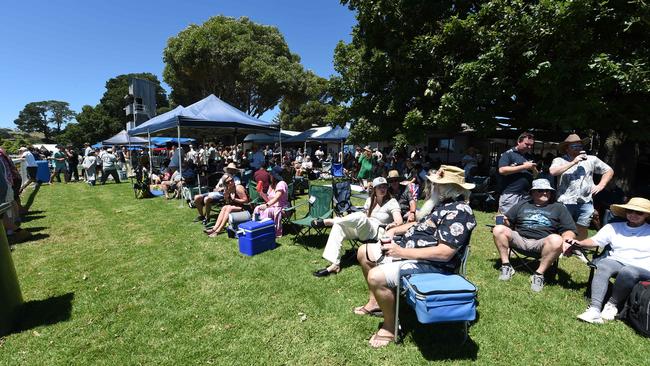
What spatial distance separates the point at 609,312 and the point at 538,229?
1.04 m

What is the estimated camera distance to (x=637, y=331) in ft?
9.46

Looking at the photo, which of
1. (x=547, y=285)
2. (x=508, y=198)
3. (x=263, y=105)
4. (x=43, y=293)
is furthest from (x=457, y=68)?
(x=263, y=105)

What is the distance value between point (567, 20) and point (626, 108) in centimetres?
266

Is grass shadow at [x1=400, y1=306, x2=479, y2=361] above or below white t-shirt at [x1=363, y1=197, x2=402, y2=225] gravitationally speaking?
below

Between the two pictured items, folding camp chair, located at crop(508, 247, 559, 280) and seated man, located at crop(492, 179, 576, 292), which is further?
folding camp chair, located at crop(508, 247, 559, 280)

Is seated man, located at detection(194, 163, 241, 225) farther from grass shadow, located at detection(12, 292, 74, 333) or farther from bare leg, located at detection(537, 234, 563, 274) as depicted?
bare leg, located at detection(537, 234, 563, 274)

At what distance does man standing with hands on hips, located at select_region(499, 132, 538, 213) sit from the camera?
4.45 meters

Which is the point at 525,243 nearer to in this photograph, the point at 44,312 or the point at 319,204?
the point at 319,204

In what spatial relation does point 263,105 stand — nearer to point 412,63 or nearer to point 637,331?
point 412,63

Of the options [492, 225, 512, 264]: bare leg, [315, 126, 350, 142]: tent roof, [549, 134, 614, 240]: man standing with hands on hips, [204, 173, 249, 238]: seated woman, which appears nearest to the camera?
[492, 225, 512, 264]: bare leg

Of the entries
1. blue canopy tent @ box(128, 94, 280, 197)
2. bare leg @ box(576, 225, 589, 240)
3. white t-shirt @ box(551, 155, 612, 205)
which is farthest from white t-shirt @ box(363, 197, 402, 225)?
blue canopy tent @ box(128, 94, 280, 197)

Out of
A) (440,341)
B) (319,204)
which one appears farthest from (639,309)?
(319,204)

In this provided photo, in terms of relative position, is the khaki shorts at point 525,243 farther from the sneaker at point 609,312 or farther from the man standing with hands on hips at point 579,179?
the man standing with hands on hips at point 579,179

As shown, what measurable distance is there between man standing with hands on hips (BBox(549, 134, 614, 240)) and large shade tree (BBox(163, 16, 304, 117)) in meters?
22.8
